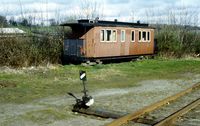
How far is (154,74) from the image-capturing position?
63.4 ft

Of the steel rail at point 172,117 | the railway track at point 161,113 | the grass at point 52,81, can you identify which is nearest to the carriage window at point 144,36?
the grass at point 52,81

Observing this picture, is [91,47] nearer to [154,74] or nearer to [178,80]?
[154,74]

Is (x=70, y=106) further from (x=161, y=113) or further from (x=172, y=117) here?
(x=172, y=117)

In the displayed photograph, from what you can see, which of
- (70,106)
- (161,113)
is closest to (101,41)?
(70,106)

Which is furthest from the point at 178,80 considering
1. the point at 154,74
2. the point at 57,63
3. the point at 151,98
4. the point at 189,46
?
the point at 189,46

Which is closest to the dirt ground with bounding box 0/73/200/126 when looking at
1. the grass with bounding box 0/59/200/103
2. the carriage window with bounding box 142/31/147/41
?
the grass with bounding box 0/59/200/103

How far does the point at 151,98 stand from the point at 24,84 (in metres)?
4.98

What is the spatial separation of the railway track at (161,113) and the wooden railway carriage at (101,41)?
1151cm

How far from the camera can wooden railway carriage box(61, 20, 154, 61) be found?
23.2 m

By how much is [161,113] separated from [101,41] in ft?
49.2

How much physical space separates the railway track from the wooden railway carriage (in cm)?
1151

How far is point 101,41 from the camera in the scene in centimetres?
2412

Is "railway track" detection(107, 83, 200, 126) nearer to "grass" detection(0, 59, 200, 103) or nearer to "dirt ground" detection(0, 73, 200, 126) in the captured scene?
"dirt ground" detection(0, 73, 200, 126)

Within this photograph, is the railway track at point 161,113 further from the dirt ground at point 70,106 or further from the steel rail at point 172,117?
the dirt ground at point 70,106
